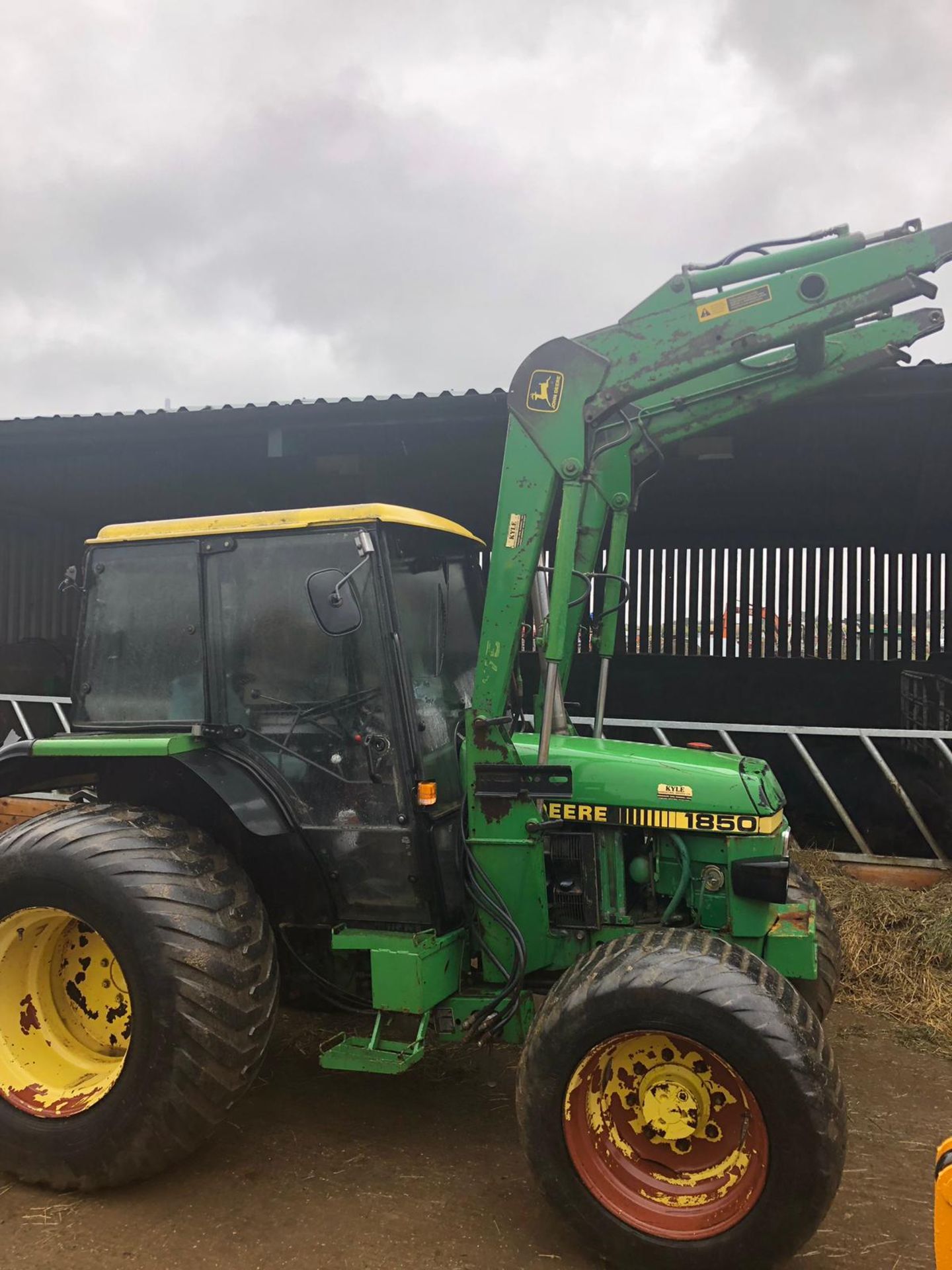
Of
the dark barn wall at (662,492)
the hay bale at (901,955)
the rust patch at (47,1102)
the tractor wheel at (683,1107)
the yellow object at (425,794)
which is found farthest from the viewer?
the dark barn wall at (662,492)

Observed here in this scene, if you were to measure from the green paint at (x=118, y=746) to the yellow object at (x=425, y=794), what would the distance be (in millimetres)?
804

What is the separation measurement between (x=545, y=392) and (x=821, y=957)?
238cm

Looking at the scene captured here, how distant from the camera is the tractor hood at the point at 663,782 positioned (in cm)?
301

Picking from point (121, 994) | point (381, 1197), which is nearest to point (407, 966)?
point (381, 1197)

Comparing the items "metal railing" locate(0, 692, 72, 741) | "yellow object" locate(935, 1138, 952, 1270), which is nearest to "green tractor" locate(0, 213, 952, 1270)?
"yellow object" locate(935, 1138, 952, 1270)

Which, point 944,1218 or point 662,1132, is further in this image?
point 662,1132

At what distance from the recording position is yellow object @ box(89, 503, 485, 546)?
314 cm

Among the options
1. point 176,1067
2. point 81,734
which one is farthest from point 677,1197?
point 81,734

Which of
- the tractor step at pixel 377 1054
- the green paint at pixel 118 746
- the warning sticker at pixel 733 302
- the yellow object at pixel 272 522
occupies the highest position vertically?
the warning sticker at pixel 733 302

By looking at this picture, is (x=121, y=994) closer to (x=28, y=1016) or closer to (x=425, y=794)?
(x=28, y=1016)

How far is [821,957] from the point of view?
3.48 metres

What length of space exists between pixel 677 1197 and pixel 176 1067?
1500 millimetres

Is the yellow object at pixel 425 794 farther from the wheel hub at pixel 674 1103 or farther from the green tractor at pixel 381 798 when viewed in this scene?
the wheel hub at pixel 674 1103

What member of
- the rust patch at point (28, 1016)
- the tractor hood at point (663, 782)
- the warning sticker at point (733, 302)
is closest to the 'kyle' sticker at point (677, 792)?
the tractor hood at point (663, 782)
